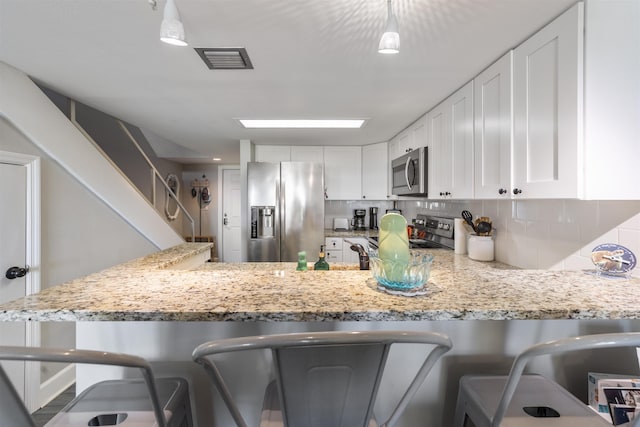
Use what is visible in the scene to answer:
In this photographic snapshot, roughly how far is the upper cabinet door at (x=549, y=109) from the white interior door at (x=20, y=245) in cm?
303

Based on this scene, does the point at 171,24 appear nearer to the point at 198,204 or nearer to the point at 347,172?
the point at 347,172

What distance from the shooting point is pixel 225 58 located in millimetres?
1740

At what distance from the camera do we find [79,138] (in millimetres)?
2406

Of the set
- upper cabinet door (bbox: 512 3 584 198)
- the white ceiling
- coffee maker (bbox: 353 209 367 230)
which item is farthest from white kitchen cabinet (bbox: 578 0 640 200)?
coffee maker (bbox: 353 209 367 230)

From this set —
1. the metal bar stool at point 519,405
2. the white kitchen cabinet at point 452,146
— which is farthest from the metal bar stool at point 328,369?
the white kitchen cabinet at point 452,146

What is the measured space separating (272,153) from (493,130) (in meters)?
3.10

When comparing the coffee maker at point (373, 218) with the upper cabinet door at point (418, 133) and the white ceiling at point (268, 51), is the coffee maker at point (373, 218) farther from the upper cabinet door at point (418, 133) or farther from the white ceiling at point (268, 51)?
the white ceiling at point (268, 51)

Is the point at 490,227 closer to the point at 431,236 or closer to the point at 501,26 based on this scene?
the point at 431,236

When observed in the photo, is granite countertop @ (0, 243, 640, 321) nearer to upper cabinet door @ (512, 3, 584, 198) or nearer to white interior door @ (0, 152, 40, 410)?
upper cabinet door @ (512, 3, 584, 198)

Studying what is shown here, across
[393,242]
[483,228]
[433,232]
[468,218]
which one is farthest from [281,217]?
[393,242]

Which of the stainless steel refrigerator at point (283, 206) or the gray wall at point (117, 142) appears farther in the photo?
the stainless steel refrigerator at point (283, 206)

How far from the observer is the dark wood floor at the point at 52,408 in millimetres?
2010

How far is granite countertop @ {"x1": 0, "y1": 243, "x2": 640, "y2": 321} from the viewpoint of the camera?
88cm

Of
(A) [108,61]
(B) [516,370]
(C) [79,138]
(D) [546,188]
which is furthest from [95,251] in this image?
(D) [546,188]
